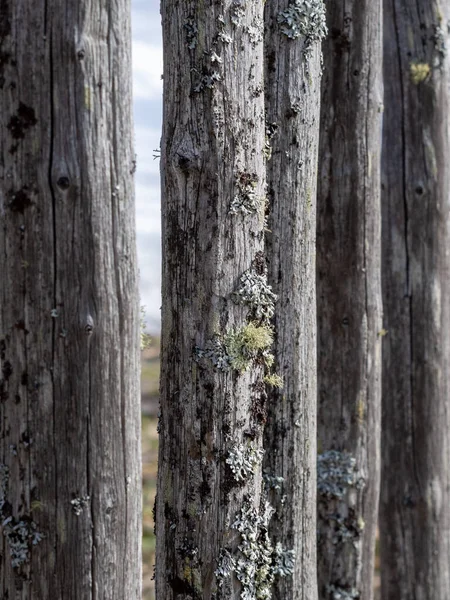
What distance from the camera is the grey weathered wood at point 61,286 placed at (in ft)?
8.13

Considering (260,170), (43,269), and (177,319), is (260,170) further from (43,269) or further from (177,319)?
(43,269)

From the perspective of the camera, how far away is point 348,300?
364cm

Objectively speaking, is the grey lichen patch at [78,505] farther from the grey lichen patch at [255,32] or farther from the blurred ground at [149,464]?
the blurred ground at [149,464]

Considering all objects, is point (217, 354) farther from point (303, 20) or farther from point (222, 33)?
point (303, 20)

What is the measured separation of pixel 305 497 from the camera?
292 centimetres

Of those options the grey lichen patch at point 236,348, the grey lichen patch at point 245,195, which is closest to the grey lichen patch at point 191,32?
the grey lichen patch at point 245,195

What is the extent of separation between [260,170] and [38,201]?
71cm

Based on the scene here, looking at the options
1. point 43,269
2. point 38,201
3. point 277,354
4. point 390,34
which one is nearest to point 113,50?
point 38,201

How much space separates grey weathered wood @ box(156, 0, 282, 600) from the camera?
240cm

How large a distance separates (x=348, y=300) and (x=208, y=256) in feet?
4.54

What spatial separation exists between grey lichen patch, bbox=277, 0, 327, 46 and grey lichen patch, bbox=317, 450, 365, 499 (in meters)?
1.87

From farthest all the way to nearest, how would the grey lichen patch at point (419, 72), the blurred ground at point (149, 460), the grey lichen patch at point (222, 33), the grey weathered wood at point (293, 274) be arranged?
1. the blurred ground at point (149, 460)
2. the grey lichen patch at point (419, 72)
3. the grey weathered wood at point (293, 274)
4. the grey lichen patch at point (222, 33)

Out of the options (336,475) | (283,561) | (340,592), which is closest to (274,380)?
(283,561)

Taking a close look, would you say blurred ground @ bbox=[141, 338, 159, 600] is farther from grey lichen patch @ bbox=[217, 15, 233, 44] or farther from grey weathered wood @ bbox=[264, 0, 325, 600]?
grey lichen patch @ bbox=[217, 15, 233, 44]
